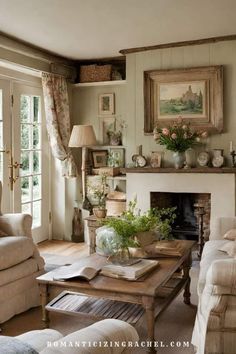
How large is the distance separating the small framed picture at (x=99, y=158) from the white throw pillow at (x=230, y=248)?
9.84 feet

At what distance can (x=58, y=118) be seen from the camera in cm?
578

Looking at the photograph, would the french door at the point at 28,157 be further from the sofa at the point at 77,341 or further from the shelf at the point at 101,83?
the sofa at the point at 77,341

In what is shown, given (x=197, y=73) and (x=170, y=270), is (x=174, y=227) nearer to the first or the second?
(x=197, y=73)

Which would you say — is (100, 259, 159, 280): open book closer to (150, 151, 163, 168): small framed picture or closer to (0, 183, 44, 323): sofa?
(0, 183, 44, 323): sofa

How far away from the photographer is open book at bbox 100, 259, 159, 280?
279 centimetres

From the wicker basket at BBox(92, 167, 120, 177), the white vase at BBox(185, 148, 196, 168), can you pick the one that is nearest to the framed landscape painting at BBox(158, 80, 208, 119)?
the white vase at BBox(185, 148, 196, 168)

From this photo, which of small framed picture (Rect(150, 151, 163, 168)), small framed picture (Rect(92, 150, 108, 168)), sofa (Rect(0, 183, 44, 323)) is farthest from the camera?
small framed picture (Rect(92, 150, 108, 168))

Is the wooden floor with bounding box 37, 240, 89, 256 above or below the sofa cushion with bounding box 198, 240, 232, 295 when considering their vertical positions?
below

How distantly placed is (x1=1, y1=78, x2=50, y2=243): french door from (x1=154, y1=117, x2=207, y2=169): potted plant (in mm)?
1587

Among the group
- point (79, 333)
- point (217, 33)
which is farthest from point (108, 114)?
point (79, 333)

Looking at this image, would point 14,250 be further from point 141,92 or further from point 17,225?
point 141,92

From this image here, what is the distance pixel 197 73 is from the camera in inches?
203

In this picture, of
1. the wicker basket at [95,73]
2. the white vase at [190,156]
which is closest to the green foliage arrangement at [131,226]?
the white vase at [190,156]

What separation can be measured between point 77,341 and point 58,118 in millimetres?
4687
